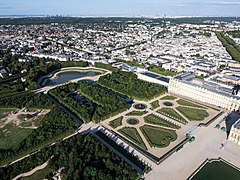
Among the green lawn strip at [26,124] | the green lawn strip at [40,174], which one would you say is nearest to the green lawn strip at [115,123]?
the green lawn strip at [40,174]

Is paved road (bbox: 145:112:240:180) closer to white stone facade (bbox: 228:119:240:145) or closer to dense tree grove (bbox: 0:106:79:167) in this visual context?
white stone facade (bbox: 228:119:240:145)

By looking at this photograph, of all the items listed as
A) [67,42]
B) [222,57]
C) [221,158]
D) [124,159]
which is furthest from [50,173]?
[67,42]

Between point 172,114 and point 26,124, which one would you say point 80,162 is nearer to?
point 26,124

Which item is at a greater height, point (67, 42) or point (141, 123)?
point (67, 42)

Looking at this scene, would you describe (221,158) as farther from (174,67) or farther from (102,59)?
(102,59)

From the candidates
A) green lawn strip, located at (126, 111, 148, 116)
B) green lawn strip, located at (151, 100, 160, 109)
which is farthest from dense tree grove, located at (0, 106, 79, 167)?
green lawn strip, located at (151, 100, 160, 109)
